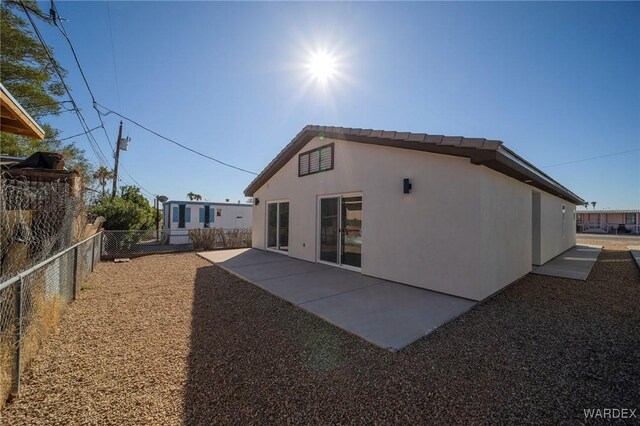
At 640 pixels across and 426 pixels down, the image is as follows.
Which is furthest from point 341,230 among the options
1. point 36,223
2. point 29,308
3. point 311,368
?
point 36,223

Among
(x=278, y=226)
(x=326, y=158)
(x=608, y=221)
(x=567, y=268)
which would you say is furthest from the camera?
(x=608, y=221)

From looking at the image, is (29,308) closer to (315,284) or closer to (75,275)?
(75,275)

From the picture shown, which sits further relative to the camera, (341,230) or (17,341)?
(341,230)

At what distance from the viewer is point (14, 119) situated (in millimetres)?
3889

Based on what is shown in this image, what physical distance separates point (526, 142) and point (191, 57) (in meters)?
14.5

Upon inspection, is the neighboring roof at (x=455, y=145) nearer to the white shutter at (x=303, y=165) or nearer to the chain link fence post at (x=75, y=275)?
the white shutter at (x=303, y=165)

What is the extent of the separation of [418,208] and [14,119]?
269 inches

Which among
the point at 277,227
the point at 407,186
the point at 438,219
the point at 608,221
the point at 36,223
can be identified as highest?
the point at 407,186

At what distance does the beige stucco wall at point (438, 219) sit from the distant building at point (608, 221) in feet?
127

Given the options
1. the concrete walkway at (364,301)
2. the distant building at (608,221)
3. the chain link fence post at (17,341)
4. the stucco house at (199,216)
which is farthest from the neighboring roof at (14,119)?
the distant building at (608,221)

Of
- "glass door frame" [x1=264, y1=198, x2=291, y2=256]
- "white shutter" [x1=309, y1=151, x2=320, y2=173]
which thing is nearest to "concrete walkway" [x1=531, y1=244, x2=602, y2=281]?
"white shutter" [x1=309, y1=151, x2=320, y2=173]

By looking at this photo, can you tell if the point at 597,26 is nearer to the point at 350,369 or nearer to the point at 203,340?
the point at 350,369

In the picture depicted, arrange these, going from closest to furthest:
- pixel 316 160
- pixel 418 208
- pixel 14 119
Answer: pixel 14 119 < pixel 418 208 < pixel 316 160

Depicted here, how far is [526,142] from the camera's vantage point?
12.5m
